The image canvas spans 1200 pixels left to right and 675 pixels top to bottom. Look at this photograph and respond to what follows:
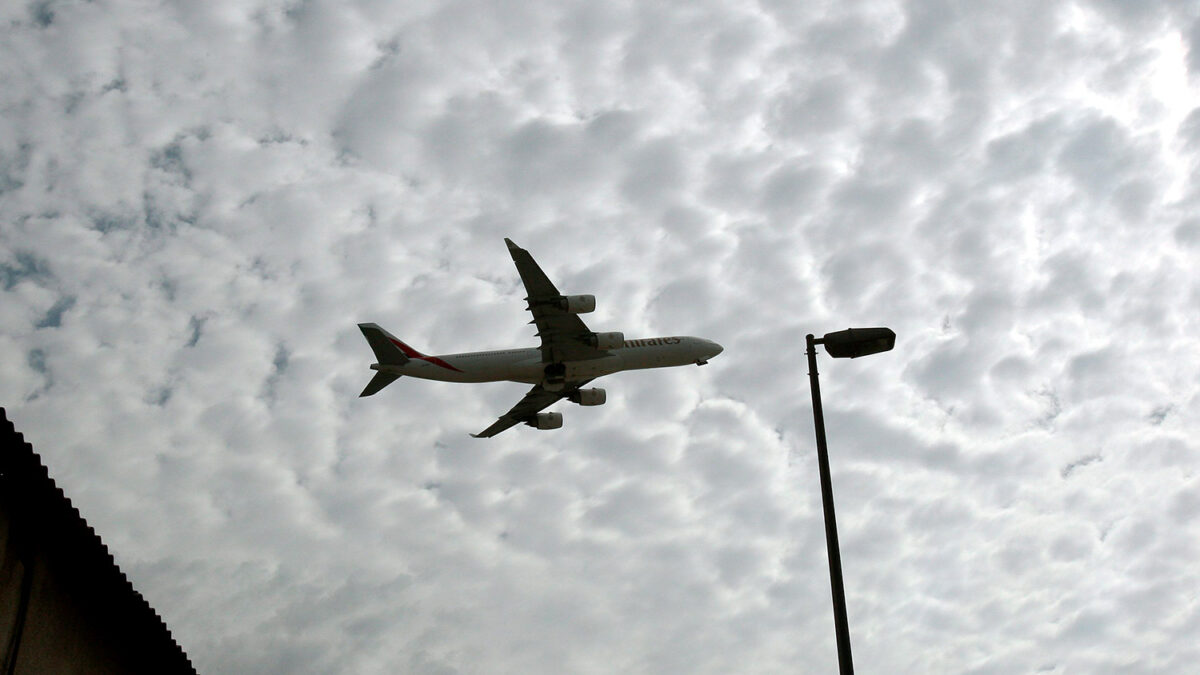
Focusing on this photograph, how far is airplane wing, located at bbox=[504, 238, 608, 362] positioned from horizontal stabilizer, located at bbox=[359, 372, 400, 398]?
8737 mm

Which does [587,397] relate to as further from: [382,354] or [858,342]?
[858,342]

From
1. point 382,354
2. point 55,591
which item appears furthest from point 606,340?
point 55,591

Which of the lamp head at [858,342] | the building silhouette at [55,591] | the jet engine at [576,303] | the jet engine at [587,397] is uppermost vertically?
the jet engine at [587,397]

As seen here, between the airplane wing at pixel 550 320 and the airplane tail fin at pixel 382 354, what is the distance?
8.26m

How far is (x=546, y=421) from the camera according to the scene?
64.5 metres

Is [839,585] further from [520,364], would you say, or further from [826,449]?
[520,364]

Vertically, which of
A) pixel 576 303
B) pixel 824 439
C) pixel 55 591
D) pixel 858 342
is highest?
pixel 576 303

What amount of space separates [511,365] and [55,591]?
128ft

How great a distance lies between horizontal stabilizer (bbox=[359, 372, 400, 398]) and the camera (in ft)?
189

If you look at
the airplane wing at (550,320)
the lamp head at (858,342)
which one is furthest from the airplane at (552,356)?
the lamp head at (858,342)

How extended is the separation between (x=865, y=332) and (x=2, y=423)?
599 inches

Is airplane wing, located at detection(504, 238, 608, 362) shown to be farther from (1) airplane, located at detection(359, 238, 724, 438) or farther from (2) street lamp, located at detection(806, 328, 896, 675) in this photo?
(2) street lamp, located at detection(806, 328, 896, 675)

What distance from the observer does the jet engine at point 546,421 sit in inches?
2537

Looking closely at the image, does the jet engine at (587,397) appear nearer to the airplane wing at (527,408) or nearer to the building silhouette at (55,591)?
the airplane wing at (527,408)
